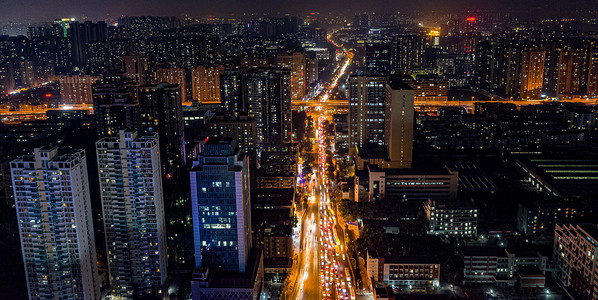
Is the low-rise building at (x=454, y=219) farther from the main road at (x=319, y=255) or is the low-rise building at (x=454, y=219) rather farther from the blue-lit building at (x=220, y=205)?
the blue-lit building at (x=220, y=205)

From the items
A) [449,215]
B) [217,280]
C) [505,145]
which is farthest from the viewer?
[505,145]

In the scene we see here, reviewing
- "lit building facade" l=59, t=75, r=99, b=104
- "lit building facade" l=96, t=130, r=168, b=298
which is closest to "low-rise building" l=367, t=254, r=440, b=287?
"lit building facade" l=96, t=130, r=168, b=298

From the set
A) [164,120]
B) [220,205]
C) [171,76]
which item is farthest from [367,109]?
[171,76]

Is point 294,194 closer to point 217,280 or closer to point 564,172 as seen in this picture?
point 217,280

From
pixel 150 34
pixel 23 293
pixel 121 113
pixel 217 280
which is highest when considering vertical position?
pixel 150 34

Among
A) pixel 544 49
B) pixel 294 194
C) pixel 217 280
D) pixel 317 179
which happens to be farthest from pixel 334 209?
pixel 544 49
